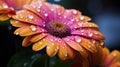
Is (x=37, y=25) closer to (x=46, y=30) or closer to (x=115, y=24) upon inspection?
(x=46, y=30)

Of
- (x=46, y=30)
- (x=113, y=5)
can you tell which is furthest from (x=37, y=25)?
(x=113, y=5)

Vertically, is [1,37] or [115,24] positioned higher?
[115,24]

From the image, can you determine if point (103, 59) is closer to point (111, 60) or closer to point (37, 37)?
point (111, 60)

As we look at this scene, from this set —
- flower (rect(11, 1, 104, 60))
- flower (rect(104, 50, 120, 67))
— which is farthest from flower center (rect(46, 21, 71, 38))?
flower (rect(104, 50, 120, 67))

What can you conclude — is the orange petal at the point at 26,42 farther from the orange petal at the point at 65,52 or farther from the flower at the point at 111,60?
the flower at the point at 111,60

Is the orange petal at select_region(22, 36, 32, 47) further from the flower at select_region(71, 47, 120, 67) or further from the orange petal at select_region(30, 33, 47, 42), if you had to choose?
the flower at select_region(71, 47, 120, 67)

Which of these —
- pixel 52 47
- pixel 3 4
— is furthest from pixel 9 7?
pixel 52 47
